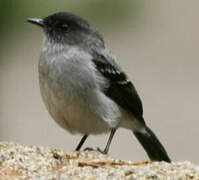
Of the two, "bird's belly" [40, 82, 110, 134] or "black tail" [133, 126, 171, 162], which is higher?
"bird's belly" [40, 82, 110, 134]

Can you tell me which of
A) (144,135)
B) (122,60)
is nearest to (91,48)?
(144,135)

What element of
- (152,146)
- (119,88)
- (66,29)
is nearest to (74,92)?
(119,88)

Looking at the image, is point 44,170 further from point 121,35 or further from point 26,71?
point 121,35

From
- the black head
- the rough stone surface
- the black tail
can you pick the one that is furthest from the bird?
the rough stone surface

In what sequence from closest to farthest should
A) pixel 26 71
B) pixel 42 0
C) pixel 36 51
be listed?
1. pixel 42 0
2. pixel 26 71
3. pixel 36 51

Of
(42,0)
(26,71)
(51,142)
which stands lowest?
(51,142)

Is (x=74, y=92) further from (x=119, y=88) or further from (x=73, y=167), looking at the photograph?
(x=73, y=167)

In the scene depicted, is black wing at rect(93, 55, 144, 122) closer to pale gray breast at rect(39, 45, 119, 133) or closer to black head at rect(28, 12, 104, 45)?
pale gray breast at rect(39, 45, 119, 133)
